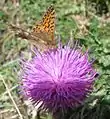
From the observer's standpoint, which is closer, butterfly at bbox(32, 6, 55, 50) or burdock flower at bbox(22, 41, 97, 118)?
burdock flower at bbox(22, 41, 97, 118)

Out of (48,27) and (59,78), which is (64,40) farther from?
(59,78)

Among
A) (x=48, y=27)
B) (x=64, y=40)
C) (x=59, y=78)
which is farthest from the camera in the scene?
(x=64, y=40)

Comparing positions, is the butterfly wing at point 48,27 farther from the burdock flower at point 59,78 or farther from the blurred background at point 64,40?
the blurred background at point 64,40

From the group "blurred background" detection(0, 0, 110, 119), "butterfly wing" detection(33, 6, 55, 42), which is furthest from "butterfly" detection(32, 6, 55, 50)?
"blurred background" detection(0, 0, 110, 119)

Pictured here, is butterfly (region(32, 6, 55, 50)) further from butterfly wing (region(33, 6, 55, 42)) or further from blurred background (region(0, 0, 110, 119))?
blurred background (region(0, 0, 110, 119))

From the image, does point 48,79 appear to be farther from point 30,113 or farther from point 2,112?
point 2,112

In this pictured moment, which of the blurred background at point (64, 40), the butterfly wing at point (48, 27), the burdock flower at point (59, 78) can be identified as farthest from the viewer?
the blurred background at point (64, 40)

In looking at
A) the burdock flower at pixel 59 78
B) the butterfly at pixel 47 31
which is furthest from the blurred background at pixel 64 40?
the butterfly at pixel 47 31

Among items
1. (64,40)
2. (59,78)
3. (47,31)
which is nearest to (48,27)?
(47,31)
